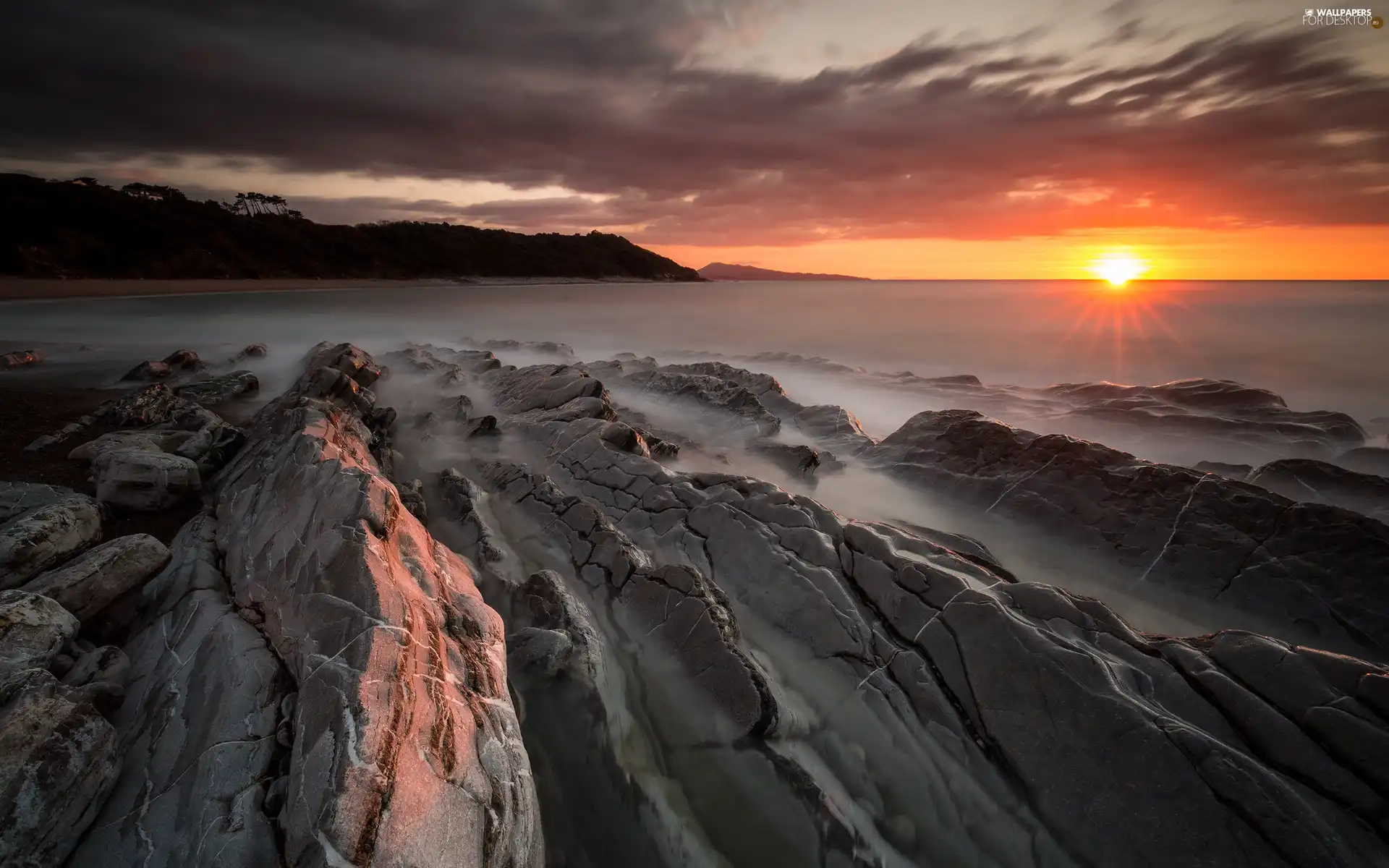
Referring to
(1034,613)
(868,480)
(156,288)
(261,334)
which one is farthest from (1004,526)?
(156,288)

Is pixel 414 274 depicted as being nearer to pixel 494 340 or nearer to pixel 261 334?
pixel 261 334

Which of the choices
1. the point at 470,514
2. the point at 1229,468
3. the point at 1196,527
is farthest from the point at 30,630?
the point at 1229,468

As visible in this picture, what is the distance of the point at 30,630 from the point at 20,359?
19451 mm

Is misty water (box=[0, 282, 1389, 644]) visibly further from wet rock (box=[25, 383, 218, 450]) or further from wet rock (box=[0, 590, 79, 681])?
wet rock (box=[0, 590, 79, 681])

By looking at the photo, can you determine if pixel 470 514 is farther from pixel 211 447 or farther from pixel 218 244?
pixel 218 244

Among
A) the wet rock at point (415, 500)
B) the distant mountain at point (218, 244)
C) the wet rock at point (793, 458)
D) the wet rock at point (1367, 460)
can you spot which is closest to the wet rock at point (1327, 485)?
the wet rock at point (1367, 460)

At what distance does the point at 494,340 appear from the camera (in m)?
25.2

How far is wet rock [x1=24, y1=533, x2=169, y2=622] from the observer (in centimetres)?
384

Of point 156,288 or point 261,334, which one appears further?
point 156,288

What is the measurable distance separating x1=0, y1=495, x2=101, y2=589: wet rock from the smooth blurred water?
21191 millimetres

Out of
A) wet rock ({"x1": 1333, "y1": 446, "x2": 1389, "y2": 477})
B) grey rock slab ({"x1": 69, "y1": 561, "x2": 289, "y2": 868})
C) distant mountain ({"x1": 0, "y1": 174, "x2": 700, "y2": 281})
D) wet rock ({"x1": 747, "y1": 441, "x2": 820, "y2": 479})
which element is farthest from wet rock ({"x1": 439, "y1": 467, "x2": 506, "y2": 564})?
distant mountain ({"x1": 0, "y1": 174, "x2": 700, "y2": 281})

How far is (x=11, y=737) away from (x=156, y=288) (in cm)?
→ 6322

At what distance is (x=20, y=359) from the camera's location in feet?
49.2

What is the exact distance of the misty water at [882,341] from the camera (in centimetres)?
888
